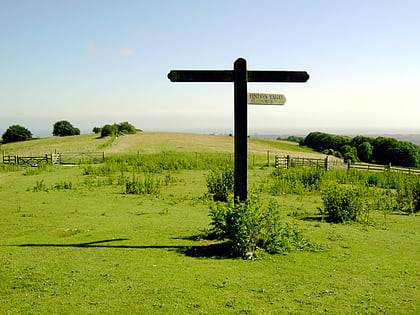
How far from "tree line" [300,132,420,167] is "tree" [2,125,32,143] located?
78590 millimetres

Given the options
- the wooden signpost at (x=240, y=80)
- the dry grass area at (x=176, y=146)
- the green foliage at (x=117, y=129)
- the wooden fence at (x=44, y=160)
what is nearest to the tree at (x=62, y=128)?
the green foliage at (x=117, y=129)

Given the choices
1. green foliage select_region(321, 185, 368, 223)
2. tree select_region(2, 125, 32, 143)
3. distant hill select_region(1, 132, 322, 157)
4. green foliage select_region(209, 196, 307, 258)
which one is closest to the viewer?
green foliage select_region(209, 196, 307, 258)

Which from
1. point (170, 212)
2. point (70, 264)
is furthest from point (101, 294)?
point (170, 212)

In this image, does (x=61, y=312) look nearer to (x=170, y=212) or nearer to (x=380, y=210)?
(x=170, y=212)

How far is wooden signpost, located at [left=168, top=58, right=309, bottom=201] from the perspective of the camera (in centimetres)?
638

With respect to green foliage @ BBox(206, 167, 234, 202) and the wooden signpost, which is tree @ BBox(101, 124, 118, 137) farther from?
the wooden signpost

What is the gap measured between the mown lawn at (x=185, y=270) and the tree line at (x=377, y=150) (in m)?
69.5

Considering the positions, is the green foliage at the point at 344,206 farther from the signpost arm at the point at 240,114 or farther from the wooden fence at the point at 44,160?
the wooden fence at the point at 44,160

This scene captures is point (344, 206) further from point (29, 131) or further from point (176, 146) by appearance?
point (29, 131)

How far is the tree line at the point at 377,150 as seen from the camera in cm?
8125

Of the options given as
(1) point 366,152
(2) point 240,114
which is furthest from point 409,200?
(1) point 366,152

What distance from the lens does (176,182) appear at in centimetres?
2020

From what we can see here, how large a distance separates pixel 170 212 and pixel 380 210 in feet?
25.7

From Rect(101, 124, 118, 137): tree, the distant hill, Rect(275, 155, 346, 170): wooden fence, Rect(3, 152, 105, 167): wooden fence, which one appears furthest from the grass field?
Rect(101, 124, 118, 137): tree
